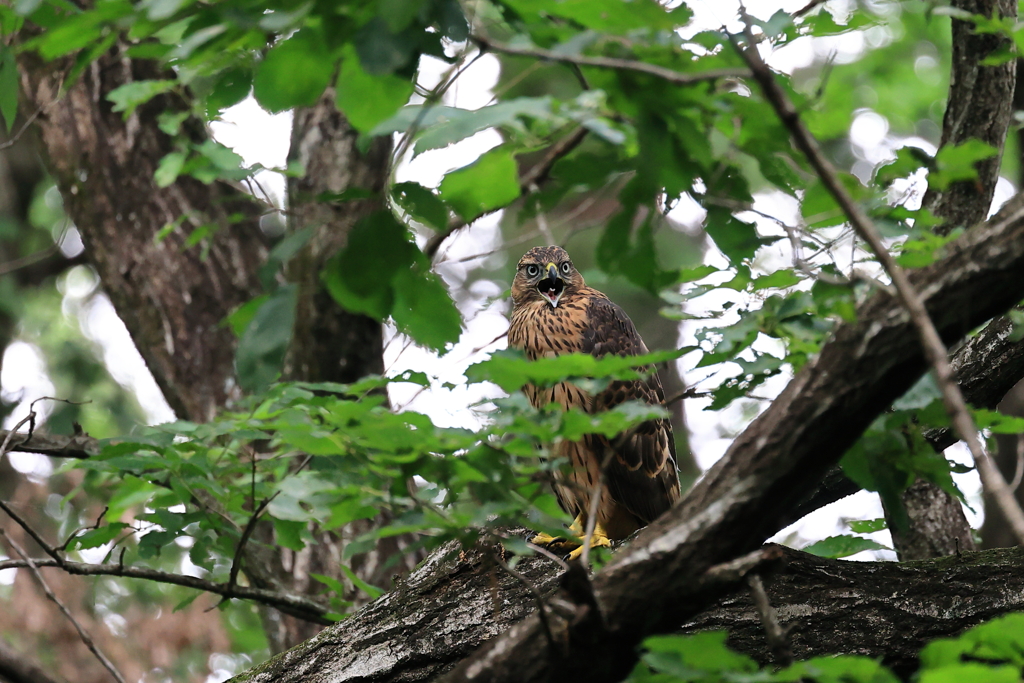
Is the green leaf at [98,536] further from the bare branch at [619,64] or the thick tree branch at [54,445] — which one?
the bare branch at [619,64]

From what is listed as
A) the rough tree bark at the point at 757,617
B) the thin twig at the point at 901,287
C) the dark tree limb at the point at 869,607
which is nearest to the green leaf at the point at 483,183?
the thin twig at the point at 901,287

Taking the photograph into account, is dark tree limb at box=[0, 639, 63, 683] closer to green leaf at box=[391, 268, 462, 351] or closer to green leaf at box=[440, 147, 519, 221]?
green leaf at box=[391, 268, 462, 351]

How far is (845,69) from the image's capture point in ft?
33.3

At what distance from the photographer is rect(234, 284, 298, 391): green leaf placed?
143 centimetres

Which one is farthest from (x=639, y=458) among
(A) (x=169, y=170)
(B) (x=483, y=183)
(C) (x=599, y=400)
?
(B) (x=483, y=183)

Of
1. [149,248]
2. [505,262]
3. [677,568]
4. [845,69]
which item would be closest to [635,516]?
[677,568]

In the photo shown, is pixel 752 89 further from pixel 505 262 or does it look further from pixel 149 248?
pixel 505 262

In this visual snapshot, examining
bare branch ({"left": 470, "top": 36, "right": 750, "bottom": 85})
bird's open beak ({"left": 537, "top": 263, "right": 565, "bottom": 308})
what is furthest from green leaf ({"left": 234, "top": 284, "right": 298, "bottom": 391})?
bird's open beak ({"left": 537, "top": 263, "right": 565, "bottom": 308})

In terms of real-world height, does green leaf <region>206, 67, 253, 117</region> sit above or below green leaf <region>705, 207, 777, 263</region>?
above

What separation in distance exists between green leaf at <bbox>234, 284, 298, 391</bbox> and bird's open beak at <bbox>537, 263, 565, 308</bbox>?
295 centimetres

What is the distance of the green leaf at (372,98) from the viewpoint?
51.5 inches

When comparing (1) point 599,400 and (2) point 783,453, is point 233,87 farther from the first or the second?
(1) point 599,400

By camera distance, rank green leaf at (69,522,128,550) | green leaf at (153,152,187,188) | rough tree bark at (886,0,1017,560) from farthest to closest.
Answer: green leaf at (153,152,187,188) → rough tree bark at (886,0,1017,560) → green leaf at (69,522,128,550)

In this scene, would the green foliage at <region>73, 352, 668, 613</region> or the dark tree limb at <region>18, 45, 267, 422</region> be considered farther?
the dark tree limb at <region>18, 45, 267, 422</region>
